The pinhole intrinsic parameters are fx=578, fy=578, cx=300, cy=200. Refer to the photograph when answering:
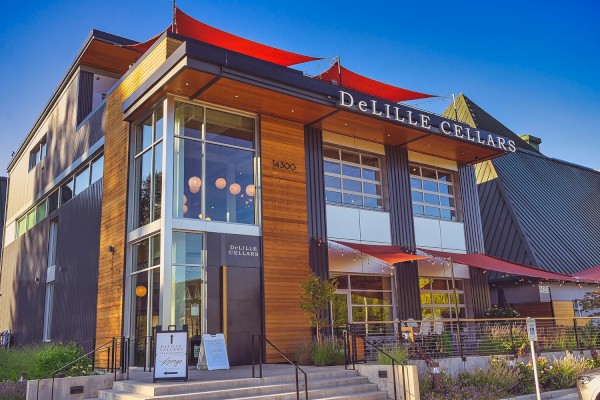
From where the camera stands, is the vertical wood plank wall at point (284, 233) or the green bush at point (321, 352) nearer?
the green bush at point (321, 352)

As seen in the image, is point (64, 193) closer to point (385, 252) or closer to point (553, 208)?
point (385, 252)

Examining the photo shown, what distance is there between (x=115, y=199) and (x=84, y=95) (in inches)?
287

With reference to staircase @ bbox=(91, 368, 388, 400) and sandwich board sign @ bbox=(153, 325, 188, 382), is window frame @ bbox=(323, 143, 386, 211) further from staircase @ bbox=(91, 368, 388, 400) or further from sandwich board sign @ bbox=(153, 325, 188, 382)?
sandwich board sign @ bbox=(153, 325, 188, 382)

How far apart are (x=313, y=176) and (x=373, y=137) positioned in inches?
121

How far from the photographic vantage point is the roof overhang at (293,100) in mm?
14031

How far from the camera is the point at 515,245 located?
23688 millimetres

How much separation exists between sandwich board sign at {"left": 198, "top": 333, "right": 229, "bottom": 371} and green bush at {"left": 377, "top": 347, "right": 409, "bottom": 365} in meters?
3.62

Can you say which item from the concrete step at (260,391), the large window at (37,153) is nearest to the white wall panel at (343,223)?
the concrete step at (260,391)

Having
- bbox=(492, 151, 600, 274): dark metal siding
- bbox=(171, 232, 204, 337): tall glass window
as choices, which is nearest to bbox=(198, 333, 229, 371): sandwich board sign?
bbox=(171, 232, 204, 337): tall glass window

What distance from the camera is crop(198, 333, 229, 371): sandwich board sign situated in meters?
13.2

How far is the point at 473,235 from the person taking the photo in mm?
21781

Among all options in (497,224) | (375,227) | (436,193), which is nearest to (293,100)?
(375,227)

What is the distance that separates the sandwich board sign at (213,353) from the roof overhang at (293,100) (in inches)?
→ 246

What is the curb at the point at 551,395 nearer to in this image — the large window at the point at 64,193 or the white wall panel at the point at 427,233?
the white wall panel at the point at 427,233
